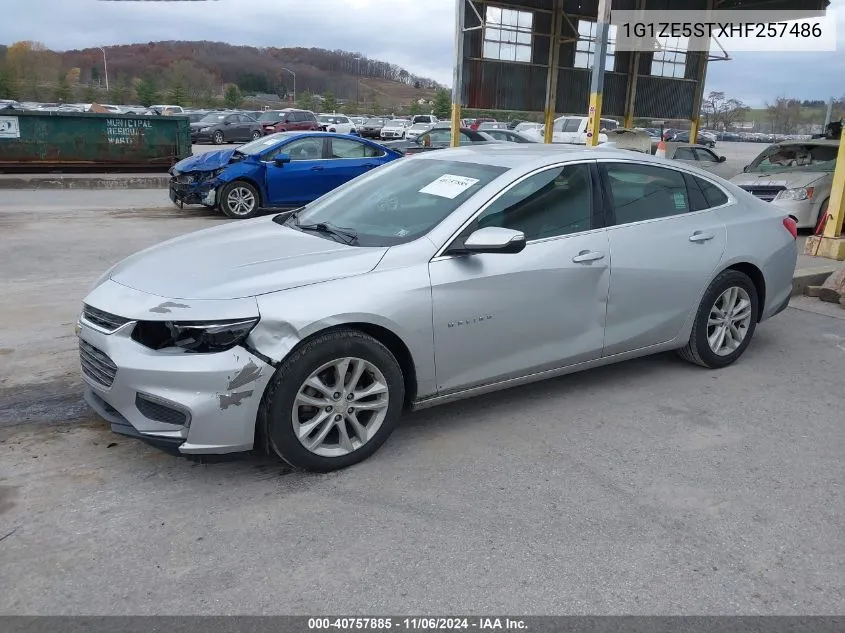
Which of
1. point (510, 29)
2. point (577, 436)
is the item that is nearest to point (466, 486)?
point (577, 436)

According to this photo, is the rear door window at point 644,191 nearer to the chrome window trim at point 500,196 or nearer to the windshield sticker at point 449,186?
the chrome window trim at point 500,196

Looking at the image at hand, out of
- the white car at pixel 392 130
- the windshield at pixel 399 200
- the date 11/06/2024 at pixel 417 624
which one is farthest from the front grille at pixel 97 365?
the white car at pixel 392 130

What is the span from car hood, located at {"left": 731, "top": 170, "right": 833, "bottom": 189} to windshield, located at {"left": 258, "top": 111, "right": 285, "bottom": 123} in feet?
98.5

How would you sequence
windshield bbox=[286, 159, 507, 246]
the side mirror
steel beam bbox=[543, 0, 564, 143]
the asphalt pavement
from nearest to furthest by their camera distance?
the asphalt pavement, the side mirror, windshield bbox=[286, 159, 507, 246], steel beam bbox=[543, 0, 564, 143]

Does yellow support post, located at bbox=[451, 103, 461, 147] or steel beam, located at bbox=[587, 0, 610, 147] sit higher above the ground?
steel beam, located at bbox=[587, 0, 610, 147]

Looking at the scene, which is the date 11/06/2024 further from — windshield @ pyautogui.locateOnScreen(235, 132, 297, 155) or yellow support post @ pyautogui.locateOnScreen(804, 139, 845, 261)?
windshield @ pyautogui.locateOnScreen(235, 132, 297, 155)

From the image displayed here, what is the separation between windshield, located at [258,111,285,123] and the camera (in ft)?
124

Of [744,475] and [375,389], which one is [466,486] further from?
[744,475]

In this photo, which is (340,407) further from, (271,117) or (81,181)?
(271,117)

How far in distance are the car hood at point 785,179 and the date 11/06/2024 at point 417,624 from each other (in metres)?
10.6

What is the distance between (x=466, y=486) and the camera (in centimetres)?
348

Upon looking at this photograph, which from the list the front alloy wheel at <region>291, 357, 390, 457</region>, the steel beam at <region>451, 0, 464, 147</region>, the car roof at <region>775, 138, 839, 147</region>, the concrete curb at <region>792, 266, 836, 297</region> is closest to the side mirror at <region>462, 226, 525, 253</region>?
the front alloy wheel at <region>291, 357, 390, 457</region>

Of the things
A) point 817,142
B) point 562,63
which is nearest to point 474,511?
point 817,142

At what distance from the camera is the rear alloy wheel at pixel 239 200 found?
1201 centimetres
